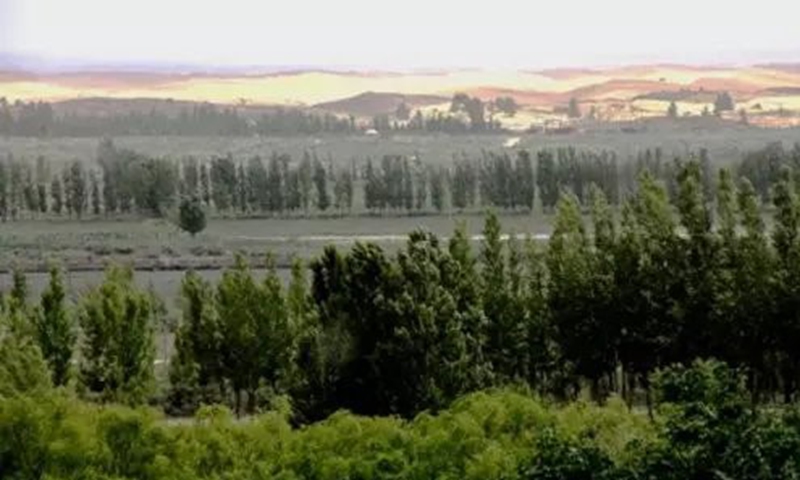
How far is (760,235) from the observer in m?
26.2

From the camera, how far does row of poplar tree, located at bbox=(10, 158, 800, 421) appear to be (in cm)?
2328

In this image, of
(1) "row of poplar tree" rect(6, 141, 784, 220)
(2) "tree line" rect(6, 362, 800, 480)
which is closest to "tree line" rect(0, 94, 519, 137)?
(1) "row of poplar tree" rect(6, 141, 784, 220)

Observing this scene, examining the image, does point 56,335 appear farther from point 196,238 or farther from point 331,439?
point 196,238

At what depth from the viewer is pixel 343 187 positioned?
6406 cm

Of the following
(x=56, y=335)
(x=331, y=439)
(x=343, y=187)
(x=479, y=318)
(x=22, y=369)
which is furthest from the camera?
(x=343, y=187)

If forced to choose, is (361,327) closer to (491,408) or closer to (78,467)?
(491,408)

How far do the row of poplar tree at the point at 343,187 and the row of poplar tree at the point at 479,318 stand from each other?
1255 inches

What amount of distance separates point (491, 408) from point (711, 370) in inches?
157

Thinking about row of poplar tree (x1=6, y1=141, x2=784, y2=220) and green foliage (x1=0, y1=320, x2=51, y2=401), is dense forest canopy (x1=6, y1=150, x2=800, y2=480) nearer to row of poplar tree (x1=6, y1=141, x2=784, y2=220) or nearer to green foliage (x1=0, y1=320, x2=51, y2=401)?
green foliage (x1=0, y1=320, x2=51, y2=401)

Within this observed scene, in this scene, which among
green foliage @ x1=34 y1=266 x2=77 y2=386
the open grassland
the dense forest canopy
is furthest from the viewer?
the open grassland

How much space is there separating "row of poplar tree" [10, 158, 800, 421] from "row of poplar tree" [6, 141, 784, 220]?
31.9 metres

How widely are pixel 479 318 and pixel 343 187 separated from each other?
3926 centimetres

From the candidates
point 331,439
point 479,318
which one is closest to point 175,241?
point 479,318

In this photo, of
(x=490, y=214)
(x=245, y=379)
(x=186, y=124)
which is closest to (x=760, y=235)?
(x=490, y=214)
